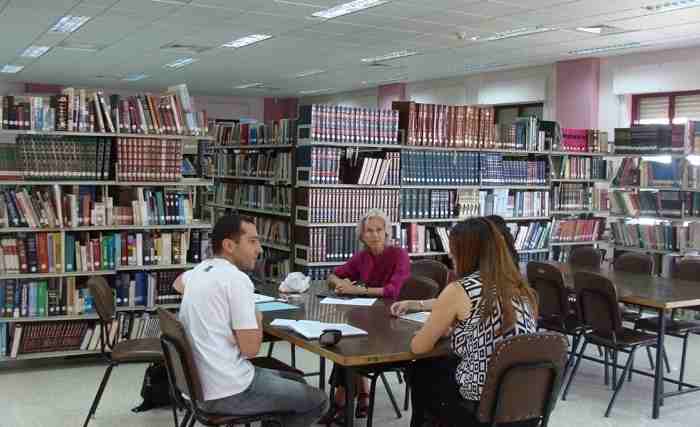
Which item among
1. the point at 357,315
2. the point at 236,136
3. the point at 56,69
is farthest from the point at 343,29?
the point at 56,69

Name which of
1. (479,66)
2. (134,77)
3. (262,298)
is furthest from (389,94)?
(262,298)

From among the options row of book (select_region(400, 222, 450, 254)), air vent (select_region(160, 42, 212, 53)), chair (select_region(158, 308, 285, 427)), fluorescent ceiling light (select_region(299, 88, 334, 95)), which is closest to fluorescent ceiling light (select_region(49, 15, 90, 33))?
air vent (select_region(160, 42, 212, 53))

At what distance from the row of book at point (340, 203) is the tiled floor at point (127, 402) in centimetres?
136

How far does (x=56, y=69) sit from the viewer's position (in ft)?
48.6

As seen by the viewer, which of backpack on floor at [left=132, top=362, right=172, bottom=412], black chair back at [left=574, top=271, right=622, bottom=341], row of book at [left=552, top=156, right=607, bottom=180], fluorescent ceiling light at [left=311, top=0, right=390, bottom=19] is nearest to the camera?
backpack on floor at [left=132, top=362, right=172, bottom=412]

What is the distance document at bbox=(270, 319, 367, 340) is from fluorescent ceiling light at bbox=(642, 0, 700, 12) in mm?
5822

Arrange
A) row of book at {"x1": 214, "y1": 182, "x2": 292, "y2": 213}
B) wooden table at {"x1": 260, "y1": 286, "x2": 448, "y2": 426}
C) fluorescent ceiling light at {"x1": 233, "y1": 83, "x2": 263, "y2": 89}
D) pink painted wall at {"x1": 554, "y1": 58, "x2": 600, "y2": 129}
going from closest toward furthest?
wooden table at {"x1": 260, "y1": 286, "x2": 448, "y2": 426}
row of book at {"x1": 214, "y1": 182, "x2": 292, "y2": 213}
pink painted wall at {"x1": 554, "y1": 58, "x2": 600, "y2": 129}
fluorescent ceiling light at {"x1": 233, "y1": 83, "x2": 263, "y2": 89}

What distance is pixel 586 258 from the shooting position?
681cm

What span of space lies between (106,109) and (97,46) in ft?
21.4

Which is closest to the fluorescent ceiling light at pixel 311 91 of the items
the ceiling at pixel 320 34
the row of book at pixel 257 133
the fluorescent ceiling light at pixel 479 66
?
the ceiling at pixel 320 34

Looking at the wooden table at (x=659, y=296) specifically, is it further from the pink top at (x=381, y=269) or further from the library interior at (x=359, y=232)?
the pink top at (x=381, y=269)

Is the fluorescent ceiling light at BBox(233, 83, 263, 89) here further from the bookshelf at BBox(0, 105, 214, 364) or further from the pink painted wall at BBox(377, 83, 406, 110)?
the bookshelf at BBox(0, 105, 214, 364)

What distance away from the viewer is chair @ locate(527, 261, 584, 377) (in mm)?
5430

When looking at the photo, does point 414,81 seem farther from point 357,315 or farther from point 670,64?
point 357,315
